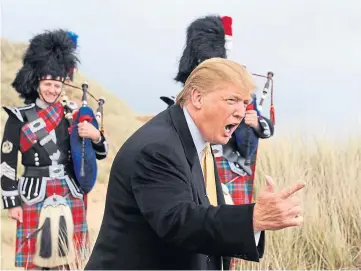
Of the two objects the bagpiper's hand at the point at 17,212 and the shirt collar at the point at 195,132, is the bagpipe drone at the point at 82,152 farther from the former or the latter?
the shirt collar at the point at 195,132

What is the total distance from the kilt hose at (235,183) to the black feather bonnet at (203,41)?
0.77m

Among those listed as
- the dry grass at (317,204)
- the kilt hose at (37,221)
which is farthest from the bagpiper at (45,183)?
the dry grass at (317,204)

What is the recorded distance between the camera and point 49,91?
5.55 m

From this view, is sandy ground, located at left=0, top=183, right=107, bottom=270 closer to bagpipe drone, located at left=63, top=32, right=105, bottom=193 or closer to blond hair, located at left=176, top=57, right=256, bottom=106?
bagpipe drone, located at left=63, top=32, right=105, bottom=193

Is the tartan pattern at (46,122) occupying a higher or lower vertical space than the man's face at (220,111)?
higher

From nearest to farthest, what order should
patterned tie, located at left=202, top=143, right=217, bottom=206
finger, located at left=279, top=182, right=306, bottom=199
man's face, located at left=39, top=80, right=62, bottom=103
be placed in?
1. finger, located at left=279, top=182, right=306, bottom=199
2. patterned tie, located at left=202, top=143, right=217, bottom=206
3. man's face, located at left=39, top=80, right=62, bottom=103

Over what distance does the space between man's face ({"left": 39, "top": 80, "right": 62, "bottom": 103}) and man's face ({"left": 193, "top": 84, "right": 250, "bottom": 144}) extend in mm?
3225

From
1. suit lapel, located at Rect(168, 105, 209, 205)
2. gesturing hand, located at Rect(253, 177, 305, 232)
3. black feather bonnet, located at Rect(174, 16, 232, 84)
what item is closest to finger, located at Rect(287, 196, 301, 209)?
gesturing hand, located at Rect(253, 177, 305, 232)

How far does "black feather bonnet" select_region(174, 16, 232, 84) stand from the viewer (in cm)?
593

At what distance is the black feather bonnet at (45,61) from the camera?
5723 mm

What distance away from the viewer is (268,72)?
610 centimetres

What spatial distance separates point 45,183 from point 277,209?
3497 millimetres

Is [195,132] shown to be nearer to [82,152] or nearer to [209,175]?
[209,175]

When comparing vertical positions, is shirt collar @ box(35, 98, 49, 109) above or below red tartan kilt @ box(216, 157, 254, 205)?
above
